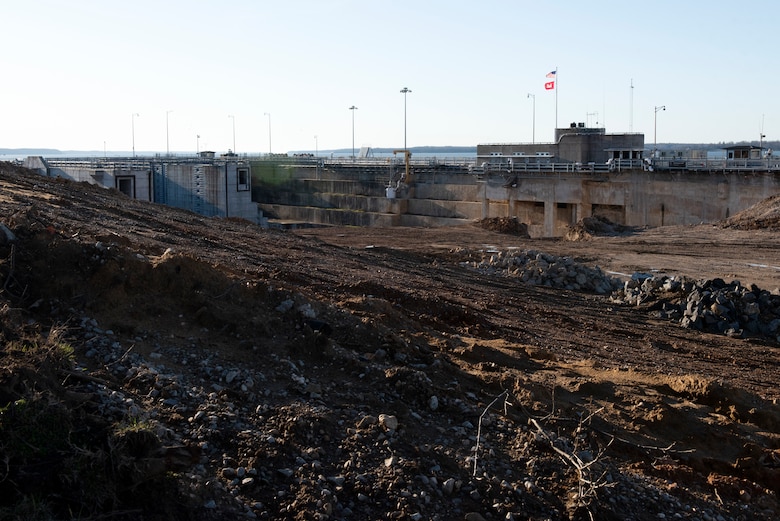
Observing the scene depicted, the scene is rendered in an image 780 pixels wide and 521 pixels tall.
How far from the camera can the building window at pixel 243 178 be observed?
173 ft

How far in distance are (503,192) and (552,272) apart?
90.3 feet

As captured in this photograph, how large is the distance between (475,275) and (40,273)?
15.6m

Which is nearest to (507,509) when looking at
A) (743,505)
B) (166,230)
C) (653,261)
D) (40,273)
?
(743,505)

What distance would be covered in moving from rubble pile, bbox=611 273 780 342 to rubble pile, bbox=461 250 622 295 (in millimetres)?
2220

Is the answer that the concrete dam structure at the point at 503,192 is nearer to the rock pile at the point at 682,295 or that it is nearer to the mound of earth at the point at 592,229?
the mound of earth at the point at 592,229

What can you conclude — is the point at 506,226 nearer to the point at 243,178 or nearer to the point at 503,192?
the point at 503,192

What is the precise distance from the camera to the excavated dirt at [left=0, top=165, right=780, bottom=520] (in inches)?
255

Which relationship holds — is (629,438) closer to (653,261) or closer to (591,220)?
(653,261)

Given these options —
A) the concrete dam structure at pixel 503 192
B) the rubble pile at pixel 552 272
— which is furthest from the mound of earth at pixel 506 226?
the rubble pile at pixel 552 272

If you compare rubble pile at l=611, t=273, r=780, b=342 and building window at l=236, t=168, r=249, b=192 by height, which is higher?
building window at l=236, t=168, r=249, b=192

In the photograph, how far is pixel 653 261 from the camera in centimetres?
2766

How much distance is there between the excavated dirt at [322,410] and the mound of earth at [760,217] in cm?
2048

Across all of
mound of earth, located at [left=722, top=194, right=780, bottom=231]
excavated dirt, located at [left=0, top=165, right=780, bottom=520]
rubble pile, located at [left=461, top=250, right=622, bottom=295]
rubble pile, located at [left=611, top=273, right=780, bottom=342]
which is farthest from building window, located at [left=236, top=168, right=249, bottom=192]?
excavated dirt, located at [left=0, top=165, right=780, bottom=520]

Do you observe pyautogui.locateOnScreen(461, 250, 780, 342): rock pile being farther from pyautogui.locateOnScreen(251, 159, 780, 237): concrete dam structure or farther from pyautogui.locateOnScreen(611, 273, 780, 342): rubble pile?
pyautogui.locateOnScreen(251, 159, 780, 237): concrete dam structure
